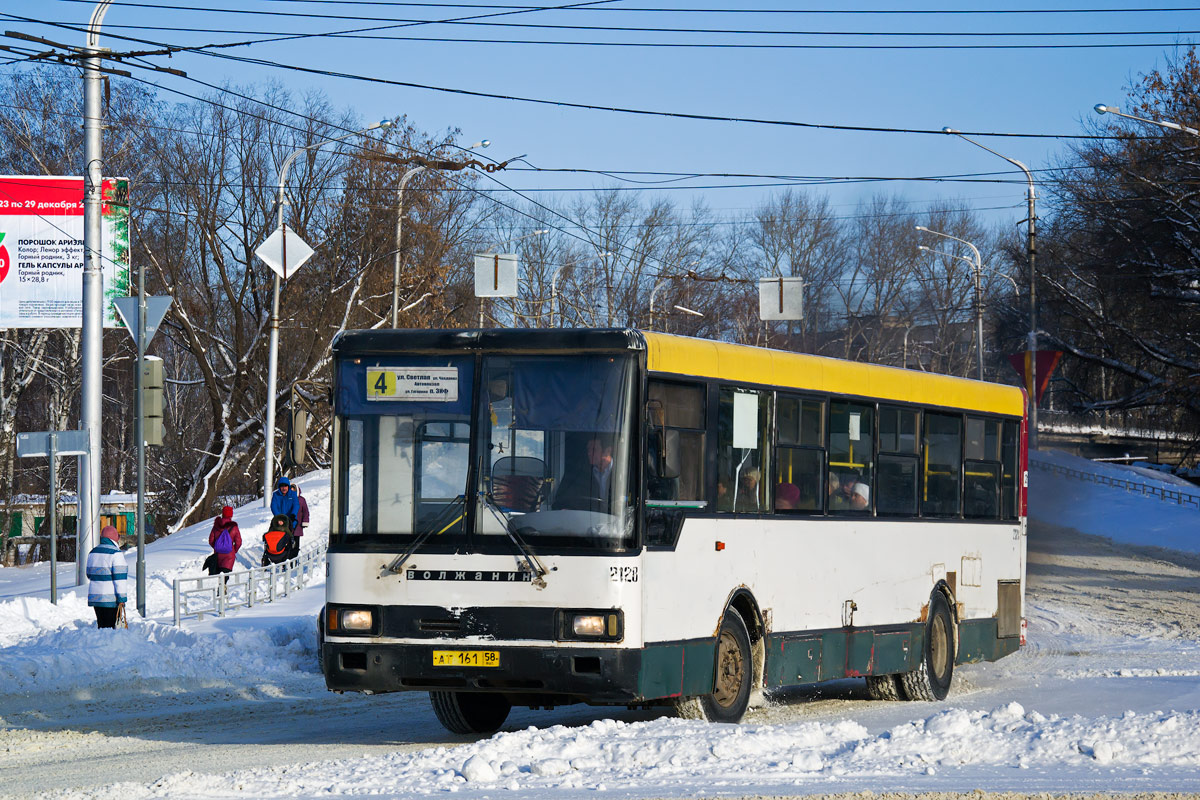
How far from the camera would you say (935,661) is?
49.4 feet

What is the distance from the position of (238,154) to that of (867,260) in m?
45.2

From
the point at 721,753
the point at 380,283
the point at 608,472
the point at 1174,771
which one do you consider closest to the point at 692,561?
the point at 608,472

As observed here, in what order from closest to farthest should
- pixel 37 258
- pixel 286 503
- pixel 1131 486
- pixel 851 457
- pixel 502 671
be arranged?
pixel 502 671
pixel 851 457
pixel 286 503
pixel 37 258
pixel 1131 486

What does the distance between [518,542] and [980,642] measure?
24.0 ft

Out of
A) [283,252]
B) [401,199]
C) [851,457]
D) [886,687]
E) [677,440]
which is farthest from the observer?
[401,199]

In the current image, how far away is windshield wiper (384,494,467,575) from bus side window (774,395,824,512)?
2.85 metres

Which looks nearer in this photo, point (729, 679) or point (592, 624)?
point (592, 624)

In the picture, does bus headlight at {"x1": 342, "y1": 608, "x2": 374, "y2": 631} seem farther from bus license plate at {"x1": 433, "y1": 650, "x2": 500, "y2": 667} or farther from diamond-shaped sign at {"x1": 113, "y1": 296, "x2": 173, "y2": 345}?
diamond-shaped sign at {"x1": 113, "y1": 296, "x2": 173, "y2": 345}

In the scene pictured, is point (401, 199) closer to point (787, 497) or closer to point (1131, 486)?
point (1131, 486)

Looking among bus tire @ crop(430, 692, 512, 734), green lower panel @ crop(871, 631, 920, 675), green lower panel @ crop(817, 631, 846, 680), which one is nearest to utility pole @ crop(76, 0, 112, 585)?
bus tire @ crop(430, 692, 512, 734)

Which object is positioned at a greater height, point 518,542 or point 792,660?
point 518,542

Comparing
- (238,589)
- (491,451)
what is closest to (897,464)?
(491,451)

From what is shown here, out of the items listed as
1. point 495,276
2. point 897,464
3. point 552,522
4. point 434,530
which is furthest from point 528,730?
point 495,276

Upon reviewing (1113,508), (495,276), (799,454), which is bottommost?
(1113,508)
